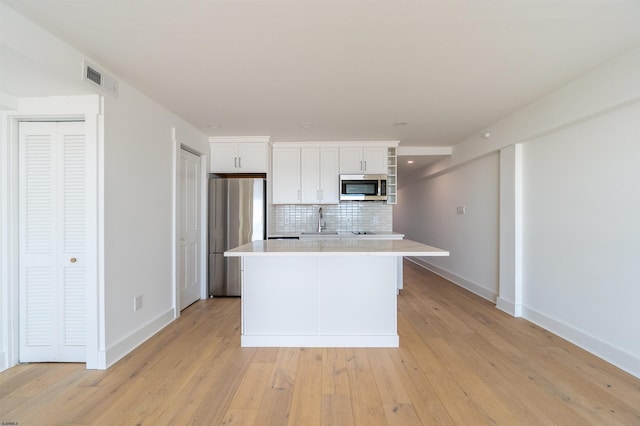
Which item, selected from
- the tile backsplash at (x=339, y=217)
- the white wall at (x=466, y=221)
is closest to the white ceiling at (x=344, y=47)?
the white wall at (x=466, y=221)

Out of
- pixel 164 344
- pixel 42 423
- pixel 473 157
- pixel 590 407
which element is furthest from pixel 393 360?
pixel 473 157

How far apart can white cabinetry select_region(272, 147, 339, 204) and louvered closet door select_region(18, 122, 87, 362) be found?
265 centimetres

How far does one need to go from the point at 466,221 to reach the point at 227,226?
3.75 m

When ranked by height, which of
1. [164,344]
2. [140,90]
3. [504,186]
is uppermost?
[140,90]

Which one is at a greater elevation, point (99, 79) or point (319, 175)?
point (99, 79)

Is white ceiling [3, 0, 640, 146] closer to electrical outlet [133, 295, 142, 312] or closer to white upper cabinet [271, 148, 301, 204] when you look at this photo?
white upper cabinet [271, 148, 301, 204]

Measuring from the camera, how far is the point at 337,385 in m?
1.96

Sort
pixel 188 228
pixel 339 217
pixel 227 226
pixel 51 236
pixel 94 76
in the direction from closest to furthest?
1. pixel 94 76
2. pixel 51 236
3. pixel 188 228
4. pixel 227 226
5. pixel 339 217

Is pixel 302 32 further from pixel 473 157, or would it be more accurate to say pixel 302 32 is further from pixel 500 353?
pixel 473 157

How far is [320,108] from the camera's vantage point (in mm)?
3021

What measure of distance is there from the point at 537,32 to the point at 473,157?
102 inches

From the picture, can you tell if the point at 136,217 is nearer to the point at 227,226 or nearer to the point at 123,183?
the point at 123,183

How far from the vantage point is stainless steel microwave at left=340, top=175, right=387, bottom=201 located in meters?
4.49

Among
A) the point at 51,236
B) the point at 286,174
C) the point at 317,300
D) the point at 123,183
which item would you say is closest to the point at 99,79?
the point at 123,183
